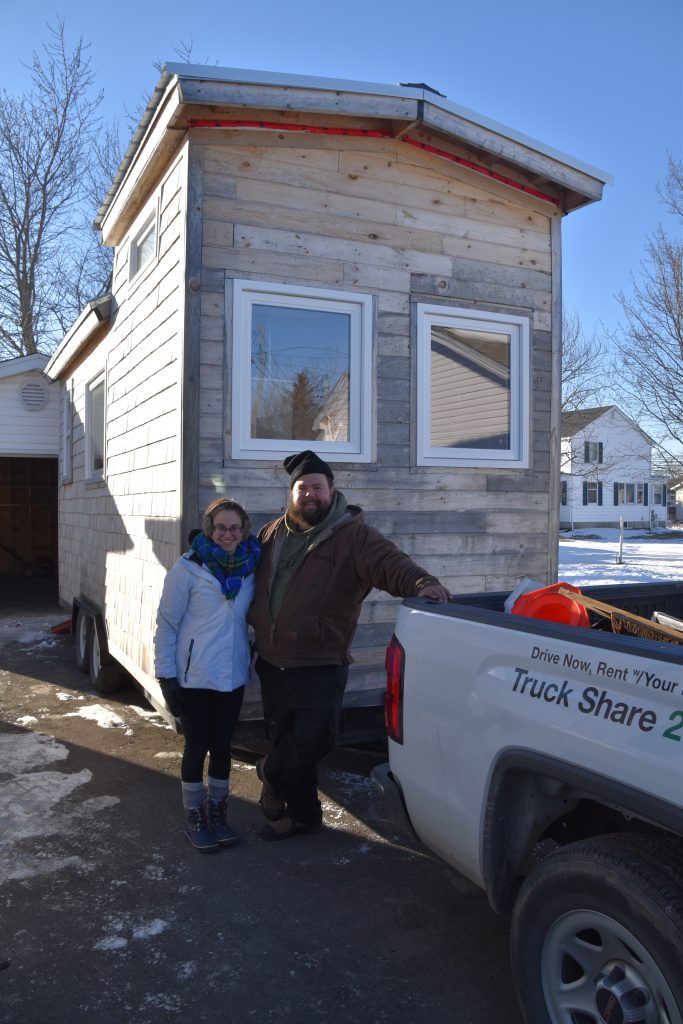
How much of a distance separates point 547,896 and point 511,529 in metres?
3.90

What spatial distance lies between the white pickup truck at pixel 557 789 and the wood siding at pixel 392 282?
8.38 ft

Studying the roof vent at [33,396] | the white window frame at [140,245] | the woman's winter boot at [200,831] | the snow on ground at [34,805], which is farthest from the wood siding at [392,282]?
the roof vent at [33,396]

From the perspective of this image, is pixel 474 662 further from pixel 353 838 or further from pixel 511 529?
pixel 511 529

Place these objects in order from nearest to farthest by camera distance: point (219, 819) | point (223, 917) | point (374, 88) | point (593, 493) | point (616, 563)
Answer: point (223, 917) → point (219, 819) → point (374, 88) → point (616, 563) → point (593, 493)

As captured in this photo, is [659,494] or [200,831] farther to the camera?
[659,494]

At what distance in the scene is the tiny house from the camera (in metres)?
5.01

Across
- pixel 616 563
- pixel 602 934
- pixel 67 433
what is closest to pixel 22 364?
pixel 67 433

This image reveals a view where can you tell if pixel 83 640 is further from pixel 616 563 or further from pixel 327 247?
pixel 616 563

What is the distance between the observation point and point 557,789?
2.32 metres

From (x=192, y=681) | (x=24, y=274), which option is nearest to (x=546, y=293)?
(x=192, y=681)

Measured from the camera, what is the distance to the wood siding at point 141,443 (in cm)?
520

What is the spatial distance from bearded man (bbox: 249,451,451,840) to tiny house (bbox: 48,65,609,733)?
1089 millimetres

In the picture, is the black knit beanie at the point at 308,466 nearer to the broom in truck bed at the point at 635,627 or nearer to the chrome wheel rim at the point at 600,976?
the broom in truck bed at the point at 635,627

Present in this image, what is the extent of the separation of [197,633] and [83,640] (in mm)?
4719
